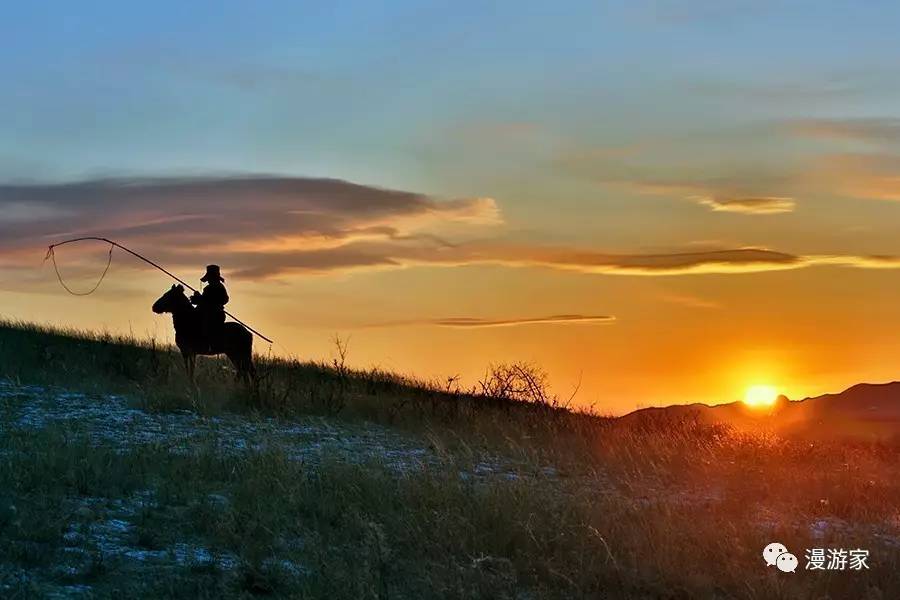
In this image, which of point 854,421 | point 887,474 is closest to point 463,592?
point 887,474

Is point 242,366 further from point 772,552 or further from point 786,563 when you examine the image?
point 786,563

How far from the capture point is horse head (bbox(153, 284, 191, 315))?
2120 cm

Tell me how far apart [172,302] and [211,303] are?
80 cm

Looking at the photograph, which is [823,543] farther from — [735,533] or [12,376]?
[12,376]

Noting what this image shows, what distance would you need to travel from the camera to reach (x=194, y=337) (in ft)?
69.4

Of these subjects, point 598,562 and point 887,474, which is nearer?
point 598,562

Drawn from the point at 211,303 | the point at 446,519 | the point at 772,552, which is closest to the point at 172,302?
the point at 211,303

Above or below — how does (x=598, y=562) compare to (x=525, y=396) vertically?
below

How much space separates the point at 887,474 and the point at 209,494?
9915 mm

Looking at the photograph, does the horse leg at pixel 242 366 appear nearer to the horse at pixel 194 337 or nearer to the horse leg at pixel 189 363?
the horse at pixel 194 337

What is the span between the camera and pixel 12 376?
20062 mm

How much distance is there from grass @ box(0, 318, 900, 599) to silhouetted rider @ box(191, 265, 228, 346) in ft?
16.8

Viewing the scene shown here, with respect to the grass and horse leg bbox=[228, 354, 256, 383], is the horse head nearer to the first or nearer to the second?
horse leg bbox=[228, 354, 256, 383]

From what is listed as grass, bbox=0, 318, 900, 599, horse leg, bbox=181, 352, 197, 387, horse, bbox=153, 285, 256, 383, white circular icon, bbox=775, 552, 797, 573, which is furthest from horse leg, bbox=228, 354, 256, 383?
white circular icon, bbox=775, 552, 797, 573
